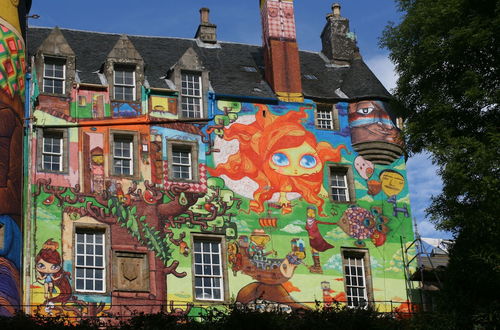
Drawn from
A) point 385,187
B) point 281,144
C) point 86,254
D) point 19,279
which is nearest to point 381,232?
point 385,187

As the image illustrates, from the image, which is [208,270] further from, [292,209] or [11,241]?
[11,241]

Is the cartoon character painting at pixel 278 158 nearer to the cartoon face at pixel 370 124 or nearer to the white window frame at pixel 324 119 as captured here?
the white window frame at pixel 324 119

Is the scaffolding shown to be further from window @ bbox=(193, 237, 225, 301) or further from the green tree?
window @ bbox=(193, 237, 225, 301)

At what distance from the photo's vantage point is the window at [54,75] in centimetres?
3747

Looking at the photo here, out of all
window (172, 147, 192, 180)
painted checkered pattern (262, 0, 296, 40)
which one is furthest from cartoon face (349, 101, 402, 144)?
window (172, 147, 192, 180)

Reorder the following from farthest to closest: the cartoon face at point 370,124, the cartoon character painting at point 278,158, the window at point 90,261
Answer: the cartoon face at point 370,124, the cartoon character painting at point 278,158, the window at point 90,261

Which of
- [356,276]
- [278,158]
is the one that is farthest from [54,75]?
[356,276]

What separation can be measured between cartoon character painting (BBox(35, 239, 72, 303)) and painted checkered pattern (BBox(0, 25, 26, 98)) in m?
5.52

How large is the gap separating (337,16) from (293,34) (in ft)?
15.6

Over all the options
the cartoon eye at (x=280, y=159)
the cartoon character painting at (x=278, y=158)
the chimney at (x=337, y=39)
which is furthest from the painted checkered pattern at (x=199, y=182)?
the chimney at (x=337, y=39)

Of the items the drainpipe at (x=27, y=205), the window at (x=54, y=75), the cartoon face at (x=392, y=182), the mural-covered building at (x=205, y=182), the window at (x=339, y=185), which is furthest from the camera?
the cartoon face at (x=392, y=182)

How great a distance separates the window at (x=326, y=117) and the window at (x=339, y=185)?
1770mm

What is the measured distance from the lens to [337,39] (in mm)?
45219

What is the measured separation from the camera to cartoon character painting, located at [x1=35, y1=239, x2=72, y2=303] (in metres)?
34.1
